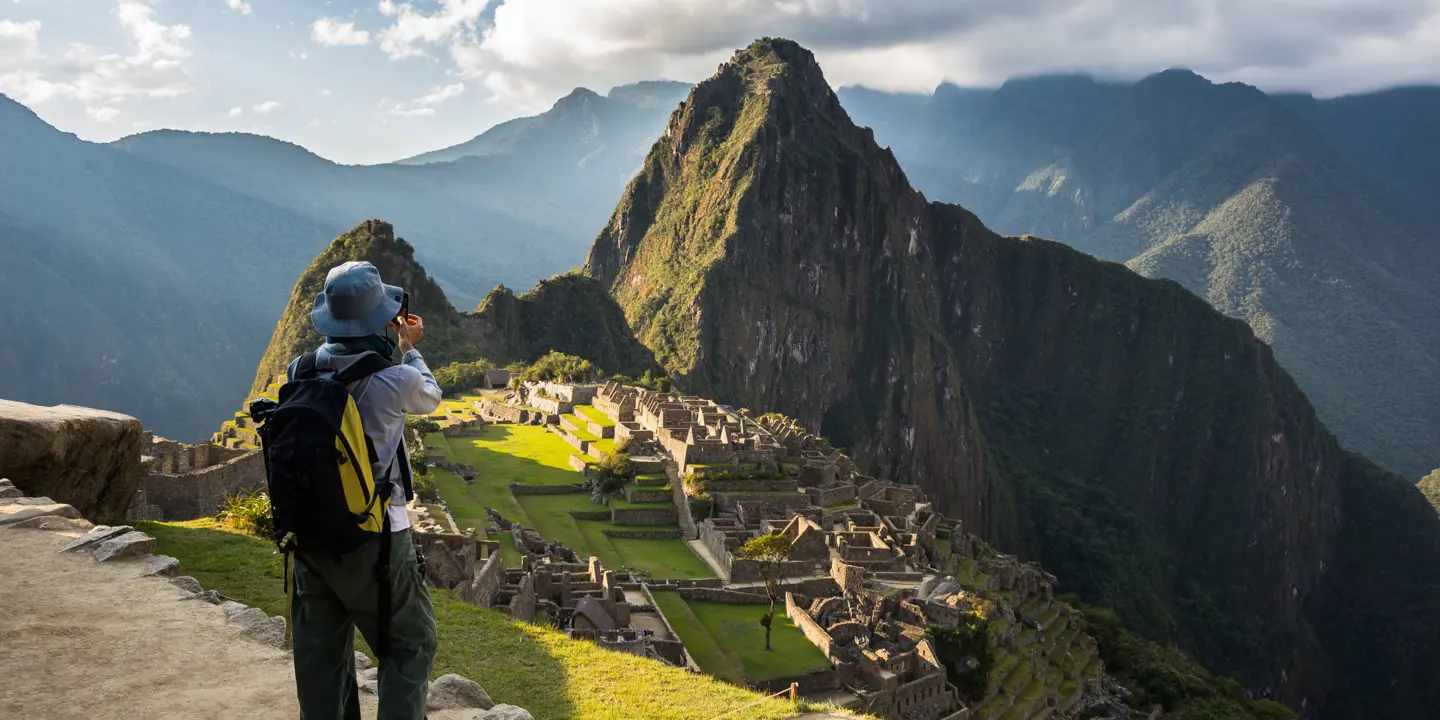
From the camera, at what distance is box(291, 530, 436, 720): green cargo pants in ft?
17.0

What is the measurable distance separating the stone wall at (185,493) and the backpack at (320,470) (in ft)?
43.0

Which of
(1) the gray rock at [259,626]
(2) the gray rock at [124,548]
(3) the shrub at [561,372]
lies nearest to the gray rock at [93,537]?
(2) the gray rock at [124,548]

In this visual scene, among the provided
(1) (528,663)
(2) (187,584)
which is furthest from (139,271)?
(2) (187,584)

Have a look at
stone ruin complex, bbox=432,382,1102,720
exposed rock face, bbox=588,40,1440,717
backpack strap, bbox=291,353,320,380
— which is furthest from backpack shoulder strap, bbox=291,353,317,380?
exposed rock face, bbox=588,40,1440,717

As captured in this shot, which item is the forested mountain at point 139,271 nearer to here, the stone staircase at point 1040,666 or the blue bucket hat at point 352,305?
the stone staircase at point 1040,666

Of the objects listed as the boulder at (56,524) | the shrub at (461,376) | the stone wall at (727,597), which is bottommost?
the stone wall at (727,597)

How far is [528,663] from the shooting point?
413 inches

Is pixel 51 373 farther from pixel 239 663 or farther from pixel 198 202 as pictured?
pixel 239 663

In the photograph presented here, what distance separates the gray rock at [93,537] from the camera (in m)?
8.63

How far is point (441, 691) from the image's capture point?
23.7 ft

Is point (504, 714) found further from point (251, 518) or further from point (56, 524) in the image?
point (251, 518)

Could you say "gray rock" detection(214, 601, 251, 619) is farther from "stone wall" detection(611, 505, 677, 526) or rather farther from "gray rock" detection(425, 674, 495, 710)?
"stone wall" detection(611, 505, 677, 526)

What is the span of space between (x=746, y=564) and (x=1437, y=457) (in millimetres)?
170024

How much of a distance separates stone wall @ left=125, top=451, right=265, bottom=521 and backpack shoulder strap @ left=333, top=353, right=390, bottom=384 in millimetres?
13031
